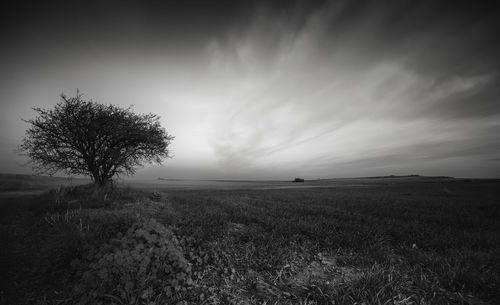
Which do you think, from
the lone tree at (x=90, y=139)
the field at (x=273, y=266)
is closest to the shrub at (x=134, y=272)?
the field at (x=273, y=266)

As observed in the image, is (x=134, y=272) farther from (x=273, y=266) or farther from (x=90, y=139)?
(x=90, y=139)

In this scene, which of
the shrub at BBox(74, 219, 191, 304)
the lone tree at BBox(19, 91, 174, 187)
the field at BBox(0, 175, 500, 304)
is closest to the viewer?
the shrub at BBox(74, 219, 191, 304)

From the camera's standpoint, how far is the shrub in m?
3.46

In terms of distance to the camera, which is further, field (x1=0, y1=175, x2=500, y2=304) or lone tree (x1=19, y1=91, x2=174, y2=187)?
lone tree (x1=19, y1=91, x2=174, y2=187)

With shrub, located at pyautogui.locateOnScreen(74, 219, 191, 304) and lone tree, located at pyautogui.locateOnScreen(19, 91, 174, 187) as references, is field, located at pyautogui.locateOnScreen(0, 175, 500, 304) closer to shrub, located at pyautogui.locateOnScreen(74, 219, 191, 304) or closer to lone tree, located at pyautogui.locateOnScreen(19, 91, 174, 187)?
shrub, located at pyautogui.locateOnScreen(74, 219, 191, 304)

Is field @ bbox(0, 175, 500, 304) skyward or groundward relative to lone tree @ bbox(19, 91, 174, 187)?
groundward

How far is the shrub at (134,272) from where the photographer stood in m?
3.46

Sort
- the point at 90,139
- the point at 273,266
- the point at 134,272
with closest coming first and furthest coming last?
1. the point at 134,272
2. the point at 273,266
3. the point at 90,139

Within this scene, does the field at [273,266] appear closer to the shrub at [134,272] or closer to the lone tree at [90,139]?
the shrub at [134,272]

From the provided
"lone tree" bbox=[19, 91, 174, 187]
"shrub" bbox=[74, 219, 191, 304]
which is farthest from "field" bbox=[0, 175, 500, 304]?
"lone tree" bbox=[19, 91, 174, 187]

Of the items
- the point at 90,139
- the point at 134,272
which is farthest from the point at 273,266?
the point at 90,139

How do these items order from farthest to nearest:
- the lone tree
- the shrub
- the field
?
the lone tree < the field < the shrub

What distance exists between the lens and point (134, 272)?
379 centimetres

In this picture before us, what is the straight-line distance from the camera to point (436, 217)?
11.6m
